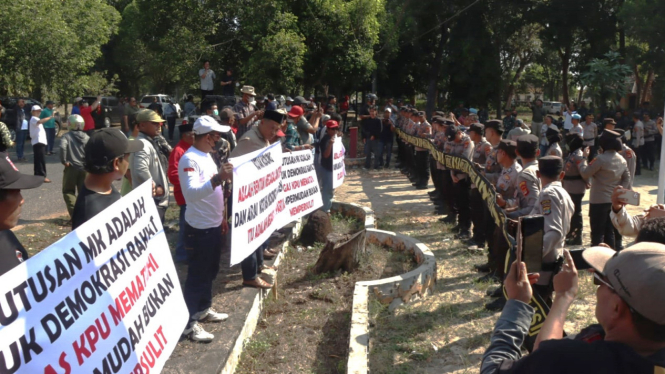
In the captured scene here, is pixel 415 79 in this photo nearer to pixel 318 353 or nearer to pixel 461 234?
pixel 461 234

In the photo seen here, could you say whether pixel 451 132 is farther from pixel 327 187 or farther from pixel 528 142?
pixel 528 142

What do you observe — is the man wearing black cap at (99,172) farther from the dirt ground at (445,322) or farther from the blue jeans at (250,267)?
the dirt ground at (445,322)

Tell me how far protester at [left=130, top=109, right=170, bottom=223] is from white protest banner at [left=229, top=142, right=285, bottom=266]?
114 centimetres

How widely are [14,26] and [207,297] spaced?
69.5ft

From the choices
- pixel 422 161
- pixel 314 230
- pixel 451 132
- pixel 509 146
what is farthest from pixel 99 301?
pixel 422 161

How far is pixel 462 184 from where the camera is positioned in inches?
375

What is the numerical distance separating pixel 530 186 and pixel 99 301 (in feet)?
14.8

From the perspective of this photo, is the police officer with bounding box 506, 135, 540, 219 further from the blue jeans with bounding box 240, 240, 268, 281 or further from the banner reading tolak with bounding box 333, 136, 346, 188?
the banner reading tolak with bounding box 333, 136, 346, 188

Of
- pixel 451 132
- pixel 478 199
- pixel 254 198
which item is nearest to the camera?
pixel 254 198

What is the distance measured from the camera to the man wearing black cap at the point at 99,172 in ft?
11.5

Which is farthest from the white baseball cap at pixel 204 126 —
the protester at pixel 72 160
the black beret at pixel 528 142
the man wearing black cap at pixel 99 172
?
the protester at pixel 72 160

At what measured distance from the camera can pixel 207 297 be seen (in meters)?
5.02

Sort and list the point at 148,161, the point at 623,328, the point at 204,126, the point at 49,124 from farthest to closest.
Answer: the point at 49,124 < the point at 148,161 < the point at 204,126 < the point at 623,328

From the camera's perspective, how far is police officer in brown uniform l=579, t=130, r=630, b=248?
7633 mm
